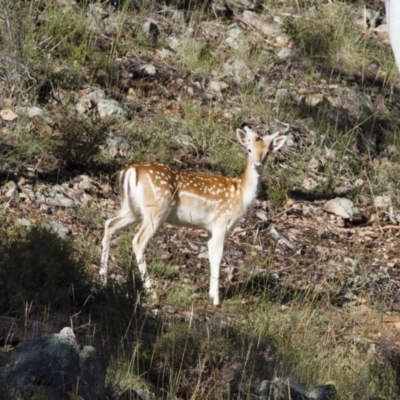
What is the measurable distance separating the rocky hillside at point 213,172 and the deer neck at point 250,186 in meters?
0.65

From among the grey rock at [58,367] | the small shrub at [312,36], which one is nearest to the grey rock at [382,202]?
the small shrub at [312,36]

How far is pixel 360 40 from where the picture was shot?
17141 millimetres

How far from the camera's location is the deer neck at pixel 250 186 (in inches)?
439

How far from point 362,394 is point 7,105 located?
6.57m

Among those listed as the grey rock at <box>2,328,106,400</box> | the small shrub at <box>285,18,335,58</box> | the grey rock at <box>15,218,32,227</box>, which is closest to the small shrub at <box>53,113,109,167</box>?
the grey rock at <box>15,218,32,227</box>

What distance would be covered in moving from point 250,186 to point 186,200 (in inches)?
28.2

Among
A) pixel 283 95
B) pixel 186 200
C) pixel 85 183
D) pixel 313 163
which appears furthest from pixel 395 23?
pixel 283 95

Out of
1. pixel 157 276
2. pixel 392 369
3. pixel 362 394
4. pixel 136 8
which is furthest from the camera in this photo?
pixel 136 8

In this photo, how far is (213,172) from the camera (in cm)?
1355

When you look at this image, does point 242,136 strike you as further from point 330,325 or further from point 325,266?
point 330,325

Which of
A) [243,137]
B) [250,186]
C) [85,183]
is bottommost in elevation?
[85,183]

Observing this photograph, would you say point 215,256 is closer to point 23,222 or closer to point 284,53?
point 23,222

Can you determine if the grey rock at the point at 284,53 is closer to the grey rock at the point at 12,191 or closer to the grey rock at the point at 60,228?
the grey rock at the point at 12,191

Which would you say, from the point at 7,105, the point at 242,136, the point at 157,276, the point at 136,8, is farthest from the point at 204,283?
the point at 136,8
